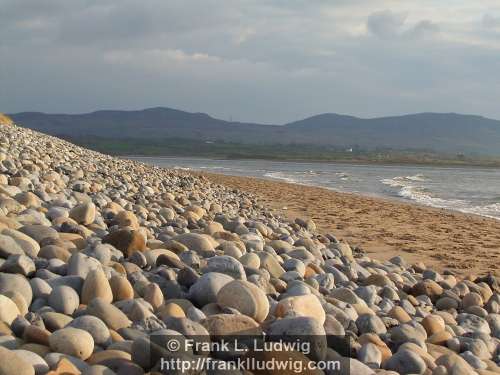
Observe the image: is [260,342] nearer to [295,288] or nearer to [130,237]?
[295,288]

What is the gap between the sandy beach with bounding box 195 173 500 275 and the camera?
8.12 m

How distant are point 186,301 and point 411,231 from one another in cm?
846

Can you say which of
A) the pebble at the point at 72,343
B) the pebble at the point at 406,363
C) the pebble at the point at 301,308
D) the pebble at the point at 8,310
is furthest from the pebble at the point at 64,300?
the pebble at the point at 406,363

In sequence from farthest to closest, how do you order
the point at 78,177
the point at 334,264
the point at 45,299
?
the point at 78,177 < the point at 334,264 < the point at 45,299

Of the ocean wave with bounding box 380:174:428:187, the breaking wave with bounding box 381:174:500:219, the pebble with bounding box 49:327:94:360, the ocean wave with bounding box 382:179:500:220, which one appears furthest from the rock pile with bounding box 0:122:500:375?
the ocean wave with bounding box 380:174:428:187

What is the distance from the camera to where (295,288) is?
11.6 feet

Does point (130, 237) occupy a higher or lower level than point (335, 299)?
higher

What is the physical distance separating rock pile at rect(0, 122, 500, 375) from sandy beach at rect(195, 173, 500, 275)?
9.41 feet

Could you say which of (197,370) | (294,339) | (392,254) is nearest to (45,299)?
(197,370)

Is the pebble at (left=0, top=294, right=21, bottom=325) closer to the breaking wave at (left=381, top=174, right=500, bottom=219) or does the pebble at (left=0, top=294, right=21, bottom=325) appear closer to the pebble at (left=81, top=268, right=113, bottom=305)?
the pebble at (left=81, top=268, right=113, bottom=305)

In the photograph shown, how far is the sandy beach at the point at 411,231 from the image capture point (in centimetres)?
812

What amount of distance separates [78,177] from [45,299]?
5424 millimetres

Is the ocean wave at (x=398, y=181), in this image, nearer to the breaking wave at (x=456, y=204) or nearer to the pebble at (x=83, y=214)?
the breaking wave at (x=456, y=204)

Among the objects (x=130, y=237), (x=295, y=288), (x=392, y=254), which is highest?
(x=130, y=237)
